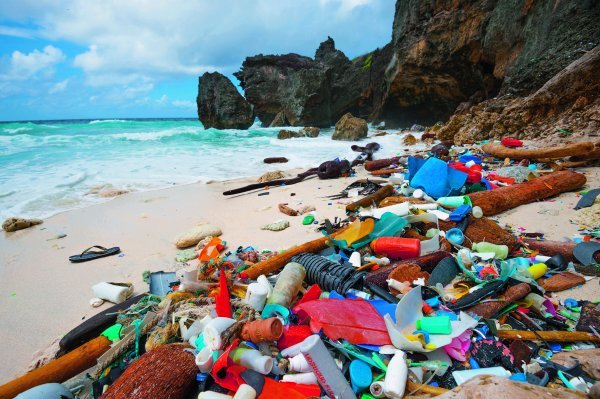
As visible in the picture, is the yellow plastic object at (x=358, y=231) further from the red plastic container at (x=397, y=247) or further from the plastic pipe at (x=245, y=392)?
the plastic pipe at (x=245, y=392)

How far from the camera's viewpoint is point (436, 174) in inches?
170

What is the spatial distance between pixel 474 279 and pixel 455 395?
4.89 feet

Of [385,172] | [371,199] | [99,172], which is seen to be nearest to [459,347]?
[371,199]

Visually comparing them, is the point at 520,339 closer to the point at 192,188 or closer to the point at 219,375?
the point at 219,375

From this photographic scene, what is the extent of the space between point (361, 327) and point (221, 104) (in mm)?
30746

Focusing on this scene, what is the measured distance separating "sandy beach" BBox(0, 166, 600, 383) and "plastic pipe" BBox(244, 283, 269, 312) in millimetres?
1341

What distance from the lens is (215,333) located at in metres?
1.67

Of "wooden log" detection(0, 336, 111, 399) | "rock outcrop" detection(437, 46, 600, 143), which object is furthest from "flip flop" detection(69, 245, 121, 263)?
"rock outcrop" detection(437, 46, 600, 143)

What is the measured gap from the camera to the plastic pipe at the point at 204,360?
1589 millimetres

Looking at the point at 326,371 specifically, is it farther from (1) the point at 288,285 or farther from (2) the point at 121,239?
(2) the point at 121,239

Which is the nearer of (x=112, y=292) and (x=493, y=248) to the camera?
(x=112, y=292)

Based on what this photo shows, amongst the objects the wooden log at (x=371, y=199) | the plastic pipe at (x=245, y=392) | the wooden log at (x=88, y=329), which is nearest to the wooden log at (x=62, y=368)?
the wooden log at (x=88, y=329)

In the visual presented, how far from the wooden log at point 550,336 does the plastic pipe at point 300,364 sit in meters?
1.20

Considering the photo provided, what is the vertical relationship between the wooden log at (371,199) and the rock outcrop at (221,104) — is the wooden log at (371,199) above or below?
below
